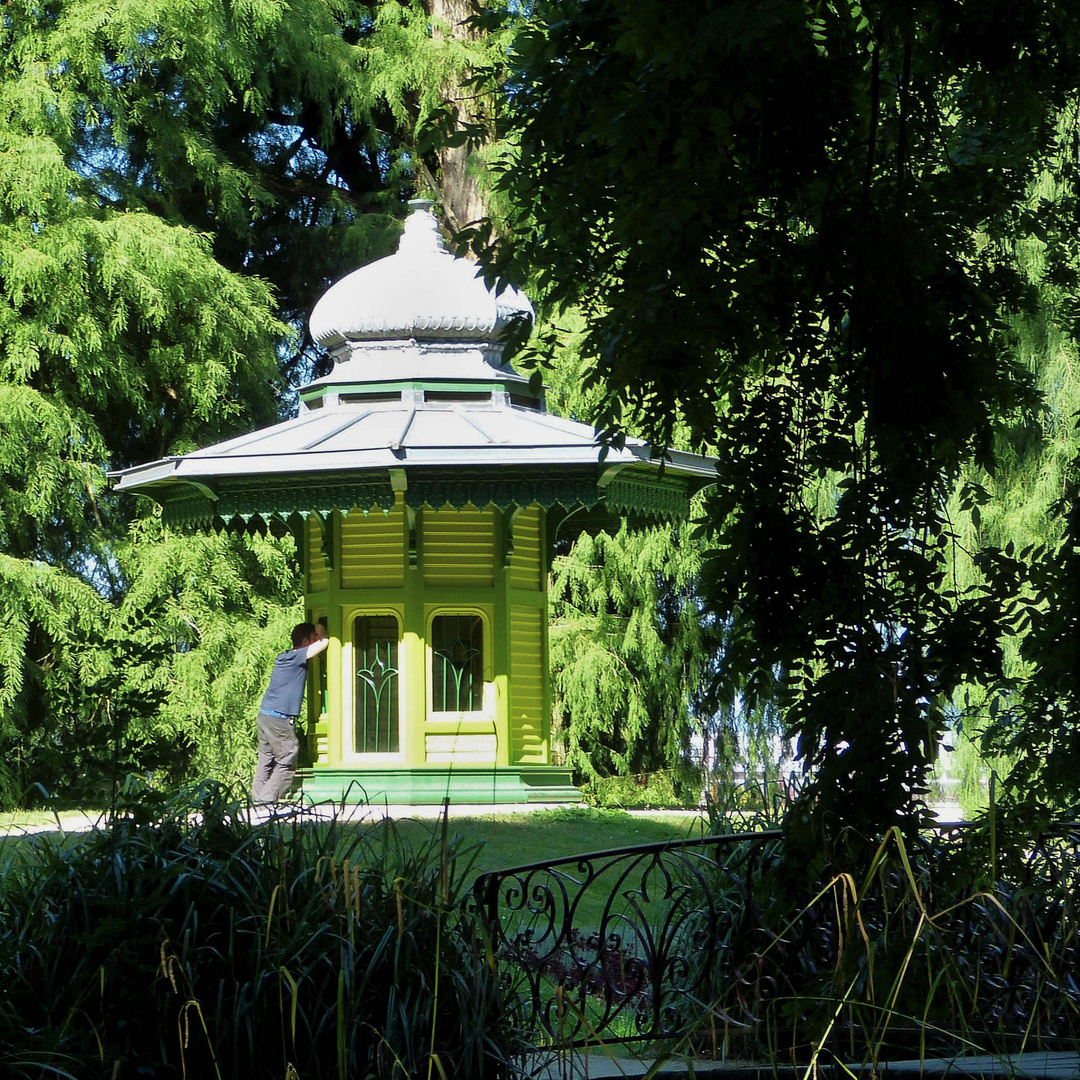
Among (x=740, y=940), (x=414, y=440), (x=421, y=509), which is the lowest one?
(x=740, y=940)

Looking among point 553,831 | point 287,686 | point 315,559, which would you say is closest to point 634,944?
point 553,831

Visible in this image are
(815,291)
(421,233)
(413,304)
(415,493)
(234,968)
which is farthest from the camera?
(421,233)

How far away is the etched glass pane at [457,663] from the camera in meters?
13.6

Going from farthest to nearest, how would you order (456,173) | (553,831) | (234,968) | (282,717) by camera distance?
(456,173) → (282,717) → (553,831) → (234,968)

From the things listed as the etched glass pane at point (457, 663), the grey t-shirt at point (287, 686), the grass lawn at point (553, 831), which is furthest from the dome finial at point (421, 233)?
the grass lawn at point (553, 831)

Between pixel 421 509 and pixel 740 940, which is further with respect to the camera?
pixel 421 509

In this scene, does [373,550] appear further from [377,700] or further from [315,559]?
[377,700]

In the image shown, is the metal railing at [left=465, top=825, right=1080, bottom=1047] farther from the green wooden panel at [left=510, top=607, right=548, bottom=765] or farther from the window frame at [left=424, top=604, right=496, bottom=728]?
the green wooden panel at [left=510, top=607, right=548, bottom=765]

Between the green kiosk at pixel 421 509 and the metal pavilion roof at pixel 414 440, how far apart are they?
0.02m

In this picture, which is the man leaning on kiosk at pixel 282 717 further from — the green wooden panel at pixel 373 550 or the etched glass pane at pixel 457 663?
the etched glass pane at pixel 457 663

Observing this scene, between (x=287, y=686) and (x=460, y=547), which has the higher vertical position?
(x=460, y=547)

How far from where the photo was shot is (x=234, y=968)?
4.57 m

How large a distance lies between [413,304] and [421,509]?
1.97 meters

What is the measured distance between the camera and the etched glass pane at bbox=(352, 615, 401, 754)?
13523 mm
